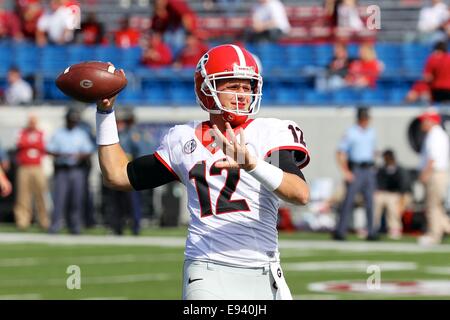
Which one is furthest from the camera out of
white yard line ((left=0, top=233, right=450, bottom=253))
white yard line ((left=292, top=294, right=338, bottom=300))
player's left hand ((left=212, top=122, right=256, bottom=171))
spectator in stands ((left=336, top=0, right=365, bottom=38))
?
spectator in stands ((left=336, top=0, right=365, bottom=38))

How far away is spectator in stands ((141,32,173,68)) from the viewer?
22.2 metres

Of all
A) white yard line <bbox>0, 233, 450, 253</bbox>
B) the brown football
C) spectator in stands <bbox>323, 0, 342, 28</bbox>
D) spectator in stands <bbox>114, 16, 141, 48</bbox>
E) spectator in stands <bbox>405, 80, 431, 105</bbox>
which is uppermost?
spectator in stands <bbox>323, 0, 342, 28</bbox>

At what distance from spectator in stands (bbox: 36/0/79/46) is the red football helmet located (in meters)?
17.0

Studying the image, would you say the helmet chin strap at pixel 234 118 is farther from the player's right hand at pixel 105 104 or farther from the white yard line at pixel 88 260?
the white yard line at pixel 88 260

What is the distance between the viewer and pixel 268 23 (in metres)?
22.1

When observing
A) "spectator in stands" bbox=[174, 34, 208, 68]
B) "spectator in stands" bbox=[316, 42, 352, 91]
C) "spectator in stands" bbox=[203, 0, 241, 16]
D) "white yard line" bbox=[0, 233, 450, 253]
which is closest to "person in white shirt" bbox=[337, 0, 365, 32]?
"spectator in stands" bbox=[316, 42, 352, 91]

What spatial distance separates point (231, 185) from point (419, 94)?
49.5 ft

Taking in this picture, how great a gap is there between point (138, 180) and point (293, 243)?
10.7 metres

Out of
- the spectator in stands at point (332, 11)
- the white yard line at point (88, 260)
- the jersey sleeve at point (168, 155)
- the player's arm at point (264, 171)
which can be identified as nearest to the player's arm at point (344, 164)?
the white yard line at point (88, 260)

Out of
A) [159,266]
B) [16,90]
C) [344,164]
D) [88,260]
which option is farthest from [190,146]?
[16,90]

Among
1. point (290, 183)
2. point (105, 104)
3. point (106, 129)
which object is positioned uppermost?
point (105, 104)

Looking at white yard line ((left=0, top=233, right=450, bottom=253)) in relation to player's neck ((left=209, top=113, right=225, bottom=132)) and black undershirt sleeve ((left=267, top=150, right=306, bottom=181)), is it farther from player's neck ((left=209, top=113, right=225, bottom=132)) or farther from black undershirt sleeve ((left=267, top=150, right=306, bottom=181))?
black undershirt sleeve ((left=267, top=150, right=306, bottom=181))

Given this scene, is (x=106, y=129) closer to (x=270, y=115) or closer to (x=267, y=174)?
(x=267, y=174)
